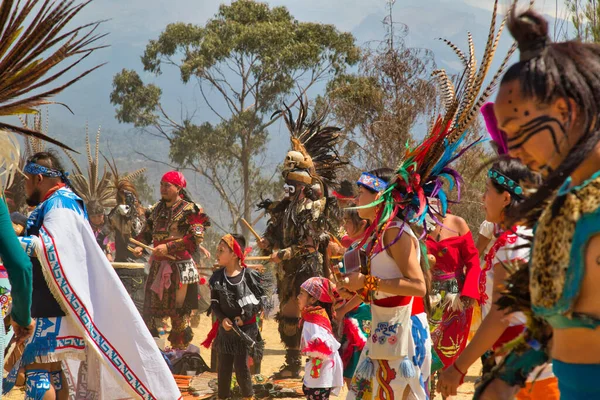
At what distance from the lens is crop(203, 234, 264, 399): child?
713 centimetres

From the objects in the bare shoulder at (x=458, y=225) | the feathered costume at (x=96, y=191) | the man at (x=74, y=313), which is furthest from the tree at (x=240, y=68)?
the man at (x=74, y=313)

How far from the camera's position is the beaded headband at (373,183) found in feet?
16.3

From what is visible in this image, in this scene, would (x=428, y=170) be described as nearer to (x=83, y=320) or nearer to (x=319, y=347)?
(x=319, y=347)

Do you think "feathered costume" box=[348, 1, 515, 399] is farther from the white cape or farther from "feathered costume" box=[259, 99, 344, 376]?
"feathered costume" box=[259, 99, 344, 376]

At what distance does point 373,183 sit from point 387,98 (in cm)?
1089

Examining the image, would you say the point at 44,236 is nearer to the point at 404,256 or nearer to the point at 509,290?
the point at 404,256

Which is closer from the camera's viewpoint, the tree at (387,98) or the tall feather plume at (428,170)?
the tall feather plume at (428,170)

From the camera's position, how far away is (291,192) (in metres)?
8.91

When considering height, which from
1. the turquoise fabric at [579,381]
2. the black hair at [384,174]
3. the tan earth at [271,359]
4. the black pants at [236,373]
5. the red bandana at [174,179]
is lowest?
the tan earth at [271,359]

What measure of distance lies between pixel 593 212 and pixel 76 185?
11.7 meters

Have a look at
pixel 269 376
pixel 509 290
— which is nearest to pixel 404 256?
pixel 509 290

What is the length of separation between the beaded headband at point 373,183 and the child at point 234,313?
245 centimetres

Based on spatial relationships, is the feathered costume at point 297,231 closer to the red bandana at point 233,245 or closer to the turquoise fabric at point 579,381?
the red bandana at point 233,245

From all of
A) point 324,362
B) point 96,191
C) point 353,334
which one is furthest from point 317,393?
point 96,191
